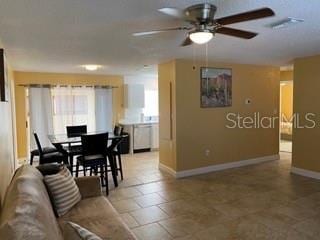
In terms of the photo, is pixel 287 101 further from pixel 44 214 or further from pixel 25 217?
pixel 25 217

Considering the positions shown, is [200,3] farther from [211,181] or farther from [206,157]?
[206,157]

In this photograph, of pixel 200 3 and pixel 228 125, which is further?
pixel 228 125

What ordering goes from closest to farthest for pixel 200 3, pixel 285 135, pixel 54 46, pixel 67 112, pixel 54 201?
pixel 200 3 → pixel 54 201 → pixel 54 46 → pixel 67 112 → pixel 285 135

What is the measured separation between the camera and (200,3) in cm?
Result: 206

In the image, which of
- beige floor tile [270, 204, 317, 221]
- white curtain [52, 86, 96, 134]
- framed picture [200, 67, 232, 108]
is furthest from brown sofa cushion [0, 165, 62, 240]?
white curtain [52, 86, 96, 134]

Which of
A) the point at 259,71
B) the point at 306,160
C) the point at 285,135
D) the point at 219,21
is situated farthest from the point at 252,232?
the point at 285,135

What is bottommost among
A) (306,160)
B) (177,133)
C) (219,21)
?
(306,160)

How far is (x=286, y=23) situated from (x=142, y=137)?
5.30 meters

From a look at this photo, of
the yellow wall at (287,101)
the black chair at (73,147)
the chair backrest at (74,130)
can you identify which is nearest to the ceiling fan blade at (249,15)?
the black chair at (73,147)

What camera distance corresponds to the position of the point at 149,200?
12.6 feet

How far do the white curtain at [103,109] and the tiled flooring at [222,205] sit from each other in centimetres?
221

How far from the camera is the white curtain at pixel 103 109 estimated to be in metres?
7.01

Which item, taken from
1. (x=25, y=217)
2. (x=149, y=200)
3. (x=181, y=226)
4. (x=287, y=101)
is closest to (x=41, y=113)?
(x=149, y=200)

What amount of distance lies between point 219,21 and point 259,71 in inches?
162
